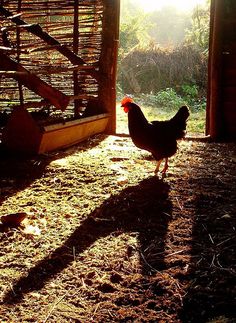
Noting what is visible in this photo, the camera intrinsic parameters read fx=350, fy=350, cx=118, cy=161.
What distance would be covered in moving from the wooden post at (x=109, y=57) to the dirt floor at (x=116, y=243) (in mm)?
2463

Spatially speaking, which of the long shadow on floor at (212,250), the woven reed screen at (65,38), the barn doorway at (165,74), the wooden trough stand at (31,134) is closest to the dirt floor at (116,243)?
the long shadow on floor at (212,250)

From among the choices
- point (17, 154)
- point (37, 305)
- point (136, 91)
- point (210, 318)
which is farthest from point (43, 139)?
point (136, 91)

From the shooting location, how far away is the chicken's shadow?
209cm

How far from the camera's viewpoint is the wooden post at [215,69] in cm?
603

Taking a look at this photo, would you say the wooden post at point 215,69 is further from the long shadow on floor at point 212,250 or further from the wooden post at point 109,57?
the long shadow on floor at point 212,250

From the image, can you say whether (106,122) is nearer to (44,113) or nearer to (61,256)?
(44,113)

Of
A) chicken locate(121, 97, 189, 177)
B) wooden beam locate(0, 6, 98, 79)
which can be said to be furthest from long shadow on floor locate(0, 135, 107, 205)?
wooden beam locate(0, 6, 98, 79)

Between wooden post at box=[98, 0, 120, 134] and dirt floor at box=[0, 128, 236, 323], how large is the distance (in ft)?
8.08

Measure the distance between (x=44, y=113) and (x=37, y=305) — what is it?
184 inches

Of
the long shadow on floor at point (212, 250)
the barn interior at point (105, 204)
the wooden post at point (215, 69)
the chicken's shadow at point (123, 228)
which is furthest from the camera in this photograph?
the wooden post at point (215, 69)

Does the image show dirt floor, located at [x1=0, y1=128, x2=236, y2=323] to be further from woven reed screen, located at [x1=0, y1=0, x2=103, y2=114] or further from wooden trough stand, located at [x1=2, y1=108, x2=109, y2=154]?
woven reed screen, located at [x1=0, y1=0, x2=103, y2=114]

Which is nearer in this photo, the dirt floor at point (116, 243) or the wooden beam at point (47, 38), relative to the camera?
the dirt floor at point (116, 243)

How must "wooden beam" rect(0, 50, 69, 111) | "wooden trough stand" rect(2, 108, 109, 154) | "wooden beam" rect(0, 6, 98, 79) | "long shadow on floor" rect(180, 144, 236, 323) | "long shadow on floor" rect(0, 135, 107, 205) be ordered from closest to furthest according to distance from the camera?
"long shadow on floor" rect(180, 144, 236, 323)
"long shadow on floor" rect(0, 135, 107, 205)
"wooden beam" rect(0, 50, 69, 111)
"wooden trough stand" rect(2, 108, 109, 154)
"wooden beam" rect(0, 6, 98, 79)

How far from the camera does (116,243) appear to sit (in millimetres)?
2463
